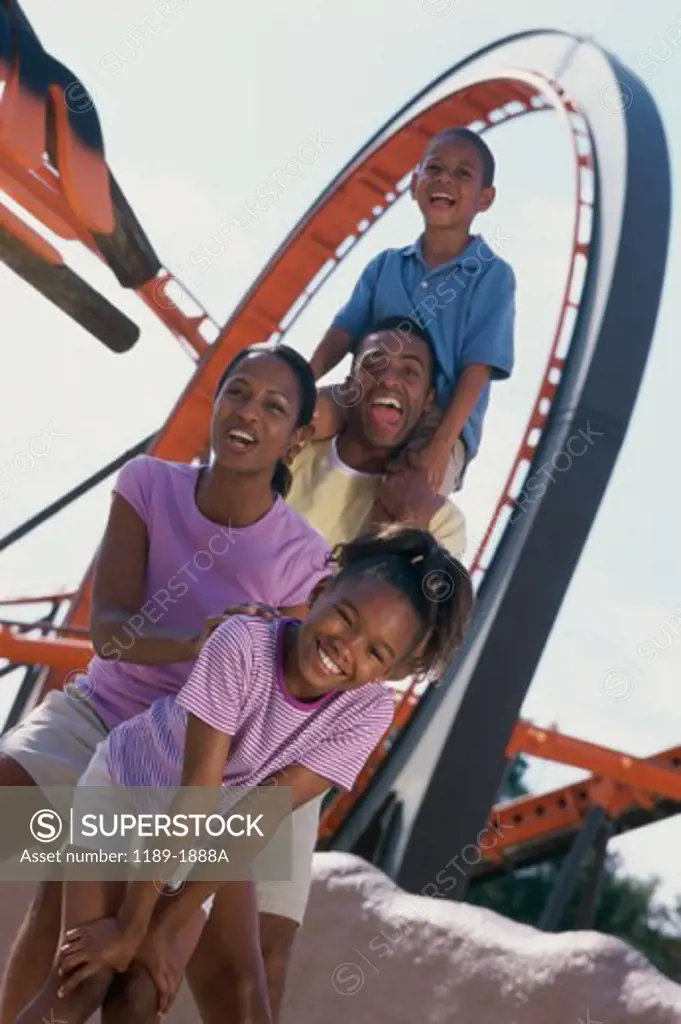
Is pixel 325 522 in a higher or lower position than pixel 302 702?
higher

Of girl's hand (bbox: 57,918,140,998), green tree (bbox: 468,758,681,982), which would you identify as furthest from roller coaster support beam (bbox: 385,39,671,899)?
green tree (bbox: 468,758,681,982)

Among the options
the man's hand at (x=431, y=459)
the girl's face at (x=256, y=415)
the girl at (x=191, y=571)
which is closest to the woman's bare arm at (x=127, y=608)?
the girl at (x=191, y=571)

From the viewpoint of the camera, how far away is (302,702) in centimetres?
162

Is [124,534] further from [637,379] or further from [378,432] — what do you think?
[637,379]

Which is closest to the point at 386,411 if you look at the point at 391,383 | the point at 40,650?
the point at 391,383

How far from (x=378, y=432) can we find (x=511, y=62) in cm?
319

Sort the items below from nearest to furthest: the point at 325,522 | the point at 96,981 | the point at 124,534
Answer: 1. the point at 96,981
2. the point at 124,534
3. the point at 325,522

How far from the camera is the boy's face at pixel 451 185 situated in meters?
3.00

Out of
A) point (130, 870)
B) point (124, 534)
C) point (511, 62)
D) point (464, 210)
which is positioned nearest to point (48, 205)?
point (511, 62)

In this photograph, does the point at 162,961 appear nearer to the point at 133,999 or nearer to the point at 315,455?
the point at 133,999

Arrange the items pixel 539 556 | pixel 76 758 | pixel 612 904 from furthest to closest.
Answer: pixel 612 904, pixel 539 556, pixel 76 758

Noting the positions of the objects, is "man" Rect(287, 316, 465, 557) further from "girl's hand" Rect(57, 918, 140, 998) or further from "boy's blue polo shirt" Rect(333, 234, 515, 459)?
"girl's hand" Rect(57, 918, 140, 998)

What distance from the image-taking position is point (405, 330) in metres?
2.83

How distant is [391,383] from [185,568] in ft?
3.28
